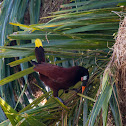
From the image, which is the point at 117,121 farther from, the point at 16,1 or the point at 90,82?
the point at 16,1

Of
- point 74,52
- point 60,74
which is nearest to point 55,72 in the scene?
point 60,74

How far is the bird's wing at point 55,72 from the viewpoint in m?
1.81

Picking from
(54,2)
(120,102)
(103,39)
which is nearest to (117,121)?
(120,102)

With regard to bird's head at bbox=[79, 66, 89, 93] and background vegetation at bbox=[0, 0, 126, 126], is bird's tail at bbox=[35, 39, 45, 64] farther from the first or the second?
bird's head at bbox=[79, 66, 89, 93]

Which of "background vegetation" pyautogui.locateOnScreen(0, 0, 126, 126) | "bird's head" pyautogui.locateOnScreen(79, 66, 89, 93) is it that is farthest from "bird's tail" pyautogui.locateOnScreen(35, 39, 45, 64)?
"bird's head" pyautogui.locateOnScreen(79, 66, 89, 93)

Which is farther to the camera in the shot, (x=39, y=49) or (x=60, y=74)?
(x=60, y=74)

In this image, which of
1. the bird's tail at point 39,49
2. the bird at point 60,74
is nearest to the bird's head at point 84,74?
the bird at point 60,74

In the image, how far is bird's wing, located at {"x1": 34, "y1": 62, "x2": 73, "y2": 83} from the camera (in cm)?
181

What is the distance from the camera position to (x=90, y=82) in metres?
1.61

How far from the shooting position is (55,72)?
5.96ft

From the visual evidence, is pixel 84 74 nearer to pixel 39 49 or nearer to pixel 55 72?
pixel 55 72

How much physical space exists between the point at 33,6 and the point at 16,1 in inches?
8.9

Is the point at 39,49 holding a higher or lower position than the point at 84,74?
higher

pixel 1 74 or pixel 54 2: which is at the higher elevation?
pixel 54 2
